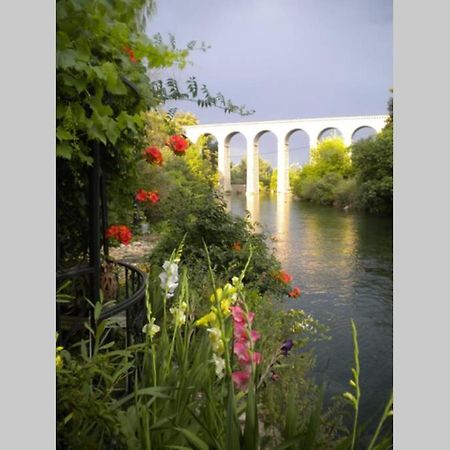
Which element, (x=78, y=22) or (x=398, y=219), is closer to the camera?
(x=398, y=219)

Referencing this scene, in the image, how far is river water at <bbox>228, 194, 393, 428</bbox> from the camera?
127 inches

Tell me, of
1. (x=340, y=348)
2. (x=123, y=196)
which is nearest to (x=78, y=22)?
(x=123, y=196)

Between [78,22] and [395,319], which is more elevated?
[78,22]

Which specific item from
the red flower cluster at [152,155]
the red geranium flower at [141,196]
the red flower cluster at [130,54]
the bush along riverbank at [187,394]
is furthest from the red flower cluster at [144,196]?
the red flower cluster at [130,54]

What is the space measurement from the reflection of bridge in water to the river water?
45.5 ft

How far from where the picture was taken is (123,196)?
1.88 m

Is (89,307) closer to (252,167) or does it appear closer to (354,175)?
(354,175)

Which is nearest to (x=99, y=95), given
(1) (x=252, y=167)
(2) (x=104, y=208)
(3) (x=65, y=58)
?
(3) (x=65, y=58)

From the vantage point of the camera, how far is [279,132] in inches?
1104

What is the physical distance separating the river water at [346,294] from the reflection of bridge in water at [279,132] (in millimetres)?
13856

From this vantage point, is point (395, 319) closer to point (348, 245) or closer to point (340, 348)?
point (340, 348)

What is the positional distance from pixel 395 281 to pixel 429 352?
9 centimetres

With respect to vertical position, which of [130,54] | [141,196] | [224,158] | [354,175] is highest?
[224,158]

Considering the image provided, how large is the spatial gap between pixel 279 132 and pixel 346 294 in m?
23.7
